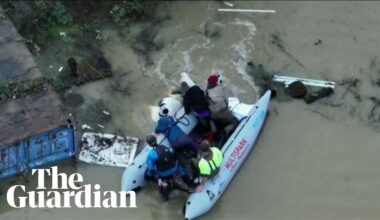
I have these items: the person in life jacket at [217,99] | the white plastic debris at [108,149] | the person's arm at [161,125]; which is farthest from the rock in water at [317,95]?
the white plastic debris at [108,149]

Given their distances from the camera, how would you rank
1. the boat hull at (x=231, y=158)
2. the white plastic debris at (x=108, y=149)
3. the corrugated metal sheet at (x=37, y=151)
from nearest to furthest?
the boat hull at (x=231, y=158), the corrugated metal sheet at (x=37, y=151), the white plastic debris at (x=108, y=149)

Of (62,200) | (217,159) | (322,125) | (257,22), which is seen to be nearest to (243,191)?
(217,159)

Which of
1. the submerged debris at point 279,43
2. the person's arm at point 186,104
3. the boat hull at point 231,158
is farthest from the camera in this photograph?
the submerged debris at point 279,43

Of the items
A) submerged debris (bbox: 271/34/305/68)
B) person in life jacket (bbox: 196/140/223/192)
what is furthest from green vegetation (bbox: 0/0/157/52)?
person in life jacket (bbox: 196/140/223/192)

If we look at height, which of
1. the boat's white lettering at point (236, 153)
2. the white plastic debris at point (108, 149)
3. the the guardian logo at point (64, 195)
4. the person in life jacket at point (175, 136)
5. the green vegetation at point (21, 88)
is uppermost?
the green vegetation at point (21, 88)

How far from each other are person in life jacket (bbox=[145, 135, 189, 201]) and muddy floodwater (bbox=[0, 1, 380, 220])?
337 mm

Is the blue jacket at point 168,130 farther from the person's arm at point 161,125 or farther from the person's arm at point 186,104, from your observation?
the person's arm at point 186,104

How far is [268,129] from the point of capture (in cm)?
1223

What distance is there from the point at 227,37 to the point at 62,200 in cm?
508

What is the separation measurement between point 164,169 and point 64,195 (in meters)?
2.04

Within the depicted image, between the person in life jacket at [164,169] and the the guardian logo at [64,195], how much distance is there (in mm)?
600

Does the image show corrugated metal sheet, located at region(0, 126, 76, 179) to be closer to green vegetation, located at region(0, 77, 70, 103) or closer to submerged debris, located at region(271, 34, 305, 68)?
green vegetation, located at region(0, 77, 70, 103)

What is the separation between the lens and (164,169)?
1067 cm

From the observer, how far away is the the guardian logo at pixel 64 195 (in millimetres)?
11281
